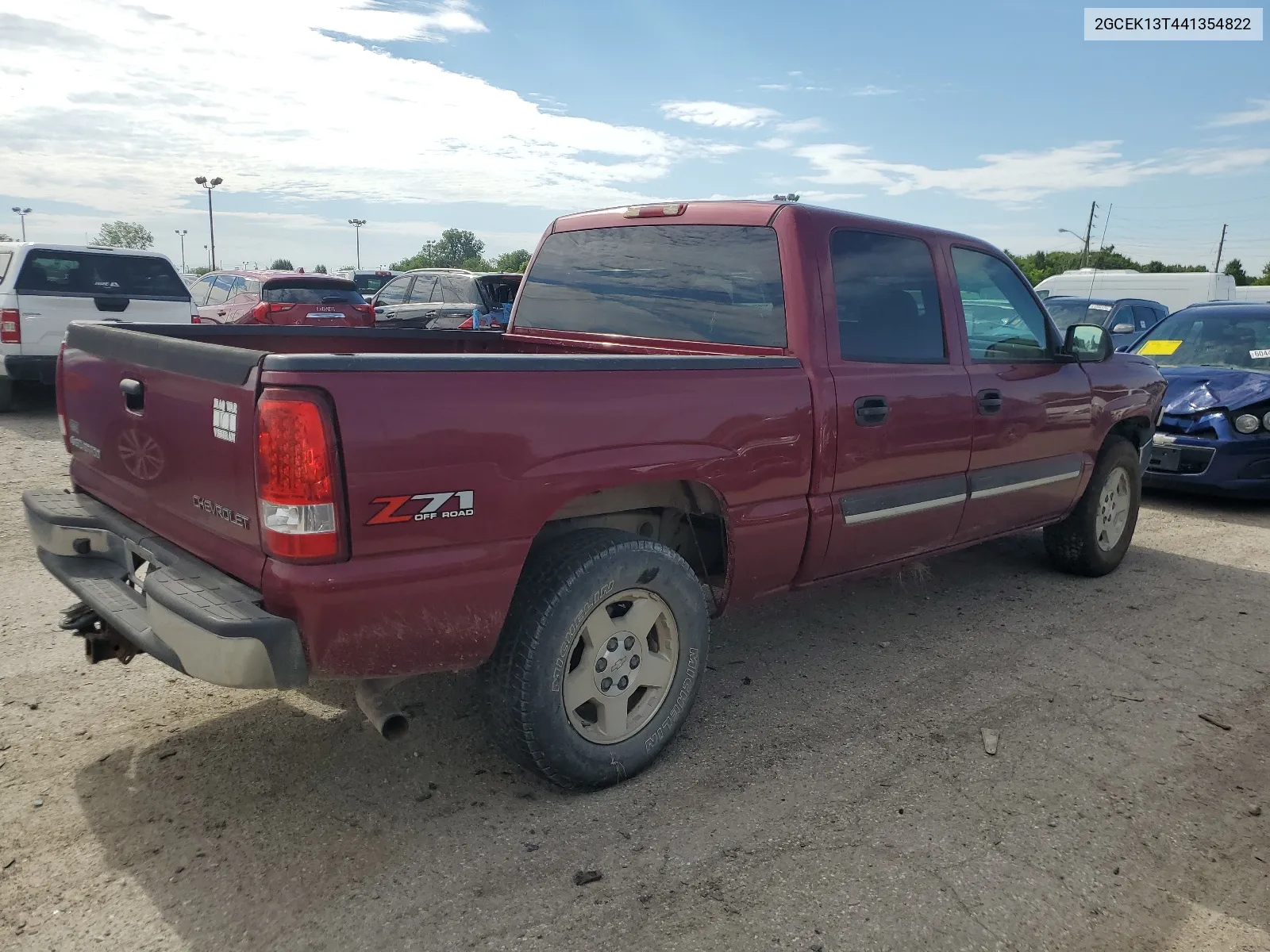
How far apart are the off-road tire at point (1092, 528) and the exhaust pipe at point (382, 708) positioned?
13.9 feet

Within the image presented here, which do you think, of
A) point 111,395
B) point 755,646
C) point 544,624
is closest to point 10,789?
point 111,395

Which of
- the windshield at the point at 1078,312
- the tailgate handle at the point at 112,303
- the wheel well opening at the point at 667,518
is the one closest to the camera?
the wheel well opening at the point at 667,518

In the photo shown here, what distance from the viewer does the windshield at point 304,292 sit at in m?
13.7

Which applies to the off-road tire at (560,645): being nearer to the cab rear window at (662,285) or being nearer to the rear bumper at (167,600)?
the rear bumper at (167,600)

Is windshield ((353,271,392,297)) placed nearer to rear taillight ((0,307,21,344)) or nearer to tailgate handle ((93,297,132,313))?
tailgate handle ((93,297,132,313))

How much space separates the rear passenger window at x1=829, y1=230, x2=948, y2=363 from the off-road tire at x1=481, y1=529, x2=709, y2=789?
1.29m

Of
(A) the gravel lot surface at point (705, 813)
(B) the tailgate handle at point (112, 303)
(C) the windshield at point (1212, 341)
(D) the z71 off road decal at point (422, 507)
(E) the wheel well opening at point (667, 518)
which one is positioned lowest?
(A) the gravel lot surface at point (705, 813)

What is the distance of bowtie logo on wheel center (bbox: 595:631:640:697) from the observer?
305cm

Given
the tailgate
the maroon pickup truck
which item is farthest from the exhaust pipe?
the tailgate

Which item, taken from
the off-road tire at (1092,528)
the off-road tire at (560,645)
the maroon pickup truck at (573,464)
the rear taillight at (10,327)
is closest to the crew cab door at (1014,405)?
the maroon pickup truck at (573,464)

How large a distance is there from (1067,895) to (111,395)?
335cm

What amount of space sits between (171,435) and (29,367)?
8.59 meters

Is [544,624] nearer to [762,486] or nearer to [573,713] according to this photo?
[573,713]

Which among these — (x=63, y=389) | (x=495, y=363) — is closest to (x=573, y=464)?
(x=495, y=363)
